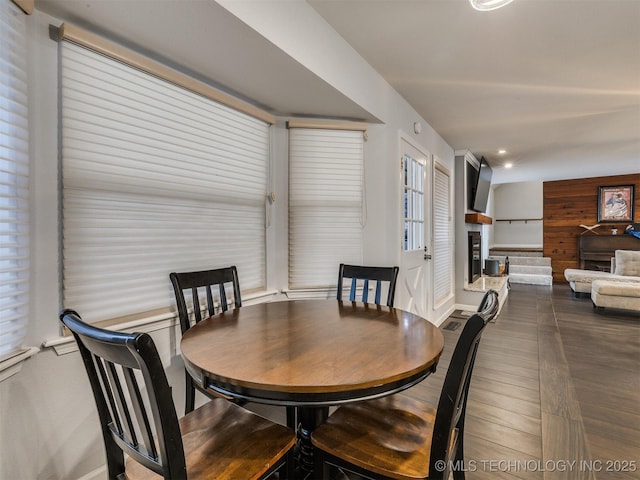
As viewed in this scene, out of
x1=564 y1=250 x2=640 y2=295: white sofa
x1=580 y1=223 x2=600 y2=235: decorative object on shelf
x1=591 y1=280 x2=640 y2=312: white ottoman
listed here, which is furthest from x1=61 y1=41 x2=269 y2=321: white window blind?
x1=580 y1=223 x2=600 y2=235: decorative object on shelf

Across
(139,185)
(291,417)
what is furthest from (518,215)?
(139,185)

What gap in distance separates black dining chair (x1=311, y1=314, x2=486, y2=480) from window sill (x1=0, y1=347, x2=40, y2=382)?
1124 millimetres

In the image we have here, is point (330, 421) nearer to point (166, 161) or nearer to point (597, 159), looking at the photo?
point (166, 161)

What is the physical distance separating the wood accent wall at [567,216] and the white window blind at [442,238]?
487 cm

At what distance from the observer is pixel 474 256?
18.0 feet

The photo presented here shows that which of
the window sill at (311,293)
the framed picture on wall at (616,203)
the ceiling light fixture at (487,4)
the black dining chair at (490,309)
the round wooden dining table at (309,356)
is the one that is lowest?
the window sill at (311,293)

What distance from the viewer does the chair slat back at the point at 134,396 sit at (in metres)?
0.69

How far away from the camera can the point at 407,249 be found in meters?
3.14

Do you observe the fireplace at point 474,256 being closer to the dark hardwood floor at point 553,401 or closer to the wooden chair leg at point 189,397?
the dark hardwood floor at point 553,401

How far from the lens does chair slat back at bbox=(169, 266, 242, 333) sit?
65.9 inches

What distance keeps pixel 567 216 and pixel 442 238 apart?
18.2 feet

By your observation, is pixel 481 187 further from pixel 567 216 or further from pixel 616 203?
pixel 616 203

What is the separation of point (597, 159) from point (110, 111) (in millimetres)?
7239

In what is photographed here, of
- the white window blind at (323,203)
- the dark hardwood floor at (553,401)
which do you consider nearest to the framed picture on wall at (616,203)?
the dark hardwood floor at (553,401)
